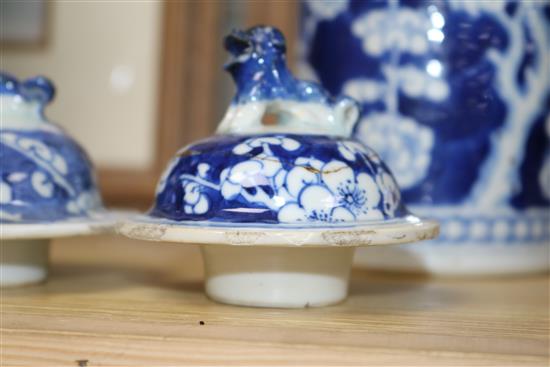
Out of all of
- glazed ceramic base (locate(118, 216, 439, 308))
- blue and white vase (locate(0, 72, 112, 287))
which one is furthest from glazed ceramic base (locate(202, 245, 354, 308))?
blue and white vase (locate(0, 72, 112, 287))

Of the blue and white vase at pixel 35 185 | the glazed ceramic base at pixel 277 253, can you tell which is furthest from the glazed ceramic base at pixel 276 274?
the blue and white vase at pixel 35 185

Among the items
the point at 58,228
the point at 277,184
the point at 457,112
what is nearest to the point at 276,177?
the point at 277,184

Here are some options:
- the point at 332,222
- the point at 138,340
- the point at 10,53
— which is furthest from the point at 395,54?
the point at 10,53

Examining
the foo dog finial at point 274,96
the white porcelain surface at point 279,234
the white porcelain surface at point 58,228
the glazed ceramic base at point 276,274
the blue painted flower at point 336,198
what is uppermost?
the foo dog finial at point 274,96

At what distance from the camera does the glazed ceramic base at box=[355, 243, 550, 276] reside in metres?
0.74

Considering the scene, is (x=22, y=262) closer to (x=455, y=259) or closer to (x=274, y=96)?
(x=274, y=96)

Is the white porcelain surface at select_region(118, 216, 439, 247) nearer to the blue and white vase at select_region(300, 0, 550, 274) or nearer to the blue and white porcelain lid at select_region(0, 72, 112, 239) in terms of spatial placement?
the blue and white porcelain lid at select_region(0, 72, 112, 239)

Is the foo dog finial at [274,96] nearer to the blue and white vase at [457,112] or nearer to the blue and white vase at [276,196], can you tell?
the blue and white vase at [276,196]

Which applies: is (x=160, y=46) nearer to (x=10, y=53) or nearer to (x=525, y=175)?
(x=10, y=53)

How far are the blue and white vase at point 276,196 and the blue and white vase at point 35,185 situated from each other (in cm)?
7

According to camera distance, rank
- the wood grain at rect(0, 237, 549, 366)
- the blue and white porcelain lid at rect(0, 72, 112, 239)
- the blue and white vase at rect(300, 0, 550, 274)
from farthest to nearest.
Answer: the blue and white vase at rect(300, 0, 550, 274)
the blue and white porcelain lid at rect(0, 72, 112, 239)
the wood grain at rect(0, 237, 549, 366)

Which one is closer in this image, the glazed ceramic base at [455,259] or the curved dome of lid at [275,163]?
the curved dome of lid at [275,163]

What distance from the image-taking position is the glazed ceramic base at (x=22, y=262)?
615 mm

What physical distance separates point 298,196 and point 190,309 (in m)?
0.11
